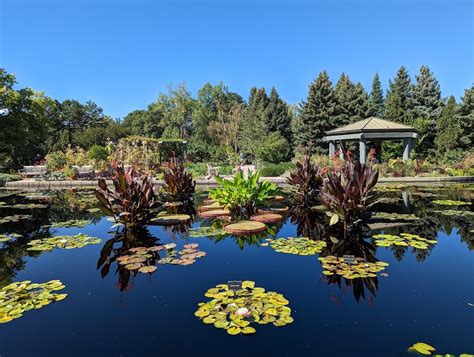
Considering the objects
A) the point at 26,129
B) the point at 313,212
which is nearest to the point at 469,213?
the point at 313,212

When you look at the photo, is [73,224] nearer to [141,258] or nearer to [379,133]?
[141,258]

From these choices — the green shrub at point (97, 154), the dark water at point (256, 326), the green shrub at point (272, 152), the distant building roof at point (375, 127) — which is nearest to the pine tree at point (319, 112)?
the green shrub at point (272, 152)

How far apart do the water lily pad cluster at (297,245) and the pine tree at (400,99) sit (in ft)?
92.1

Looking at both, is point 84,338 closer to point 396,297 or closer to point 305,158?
point 396,297

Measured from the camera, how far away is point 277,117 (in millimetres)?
31766

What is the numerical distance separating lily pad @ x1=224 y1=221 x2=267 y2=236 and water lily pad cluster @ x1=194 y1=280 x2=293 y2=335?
244cm

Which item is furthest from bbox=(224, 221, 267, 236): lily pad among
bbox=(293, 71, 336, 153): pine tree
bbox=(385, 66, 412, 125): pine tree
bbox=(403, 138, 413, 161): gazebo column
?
bbox=(385, 66, 412, 125): pine tree

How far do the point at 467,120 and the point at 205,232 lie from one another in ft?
79.6

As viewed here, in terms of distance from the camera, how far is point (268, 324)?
2.57 m

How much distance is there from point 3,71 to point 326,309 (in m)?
26.8

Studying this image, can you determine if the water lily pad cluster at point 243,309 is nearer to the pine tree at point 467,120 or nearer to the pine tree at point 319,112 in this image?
the pine tree at point 467,120

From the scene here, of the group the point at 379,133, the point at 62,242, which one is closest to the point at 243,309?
the point at 62,242

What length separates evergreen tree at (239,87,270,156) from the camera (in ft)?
100

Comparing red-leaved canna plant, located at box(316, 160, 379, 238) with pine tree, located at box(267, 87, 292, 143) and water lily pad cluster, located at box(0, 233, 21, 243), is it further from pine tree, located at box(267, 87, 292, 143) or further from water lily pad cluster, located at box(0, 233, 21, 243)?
pine tree, located at box(267, 87, 292, 143)
